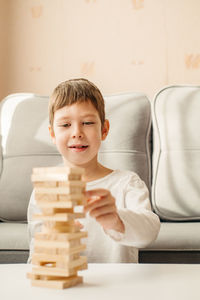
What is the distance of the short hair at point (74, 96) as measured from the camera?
45.8 inches

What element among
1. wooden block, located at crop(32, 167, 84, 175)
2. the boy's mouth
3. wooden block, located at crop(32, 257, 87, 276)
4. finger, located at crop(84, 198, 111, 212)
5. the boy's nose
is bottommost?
wooden block, located at crop(32, 257, 87, 276)

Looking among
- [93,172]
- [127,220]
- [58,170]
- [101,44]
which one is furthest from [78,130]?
[101,44]

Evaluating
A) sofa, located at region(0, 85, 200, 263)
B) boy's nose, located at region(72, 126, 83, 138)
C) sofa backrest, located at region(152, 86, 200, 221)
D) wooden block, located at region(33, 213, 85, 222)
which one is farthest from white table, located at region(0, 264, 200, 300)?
sofa backrest, located at region(152, 86, 200, 221)

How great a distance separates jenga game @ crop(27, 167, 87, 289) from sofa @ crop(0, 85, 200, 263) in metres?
1.02

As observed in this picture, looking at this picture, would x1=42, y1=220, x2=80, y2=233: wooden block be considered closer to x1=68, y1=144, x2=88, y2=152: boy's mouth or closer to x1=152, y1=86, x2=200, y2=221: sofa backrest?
x1=68, y1=144, x2=88, y2=152: boy's mouth

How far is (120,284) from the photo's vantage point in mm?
684

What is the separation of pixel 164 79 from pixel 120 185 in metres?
1.45

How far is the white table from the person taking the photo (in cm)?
61

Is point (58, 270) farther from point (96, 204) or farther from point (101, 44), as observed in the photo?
point (101, 44)

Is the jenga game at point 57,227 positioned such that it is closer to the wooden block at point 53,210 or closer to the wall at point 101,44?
the wooden block at point 53,210

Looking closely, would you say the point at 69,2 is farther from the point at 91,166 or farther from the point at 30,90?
the point at 91,166

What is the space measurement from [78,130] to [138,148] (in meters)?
0.85

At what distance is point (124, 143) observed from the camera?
192cm

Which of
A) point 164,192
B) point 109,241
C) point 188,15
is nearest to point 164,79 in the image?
point 188,15
